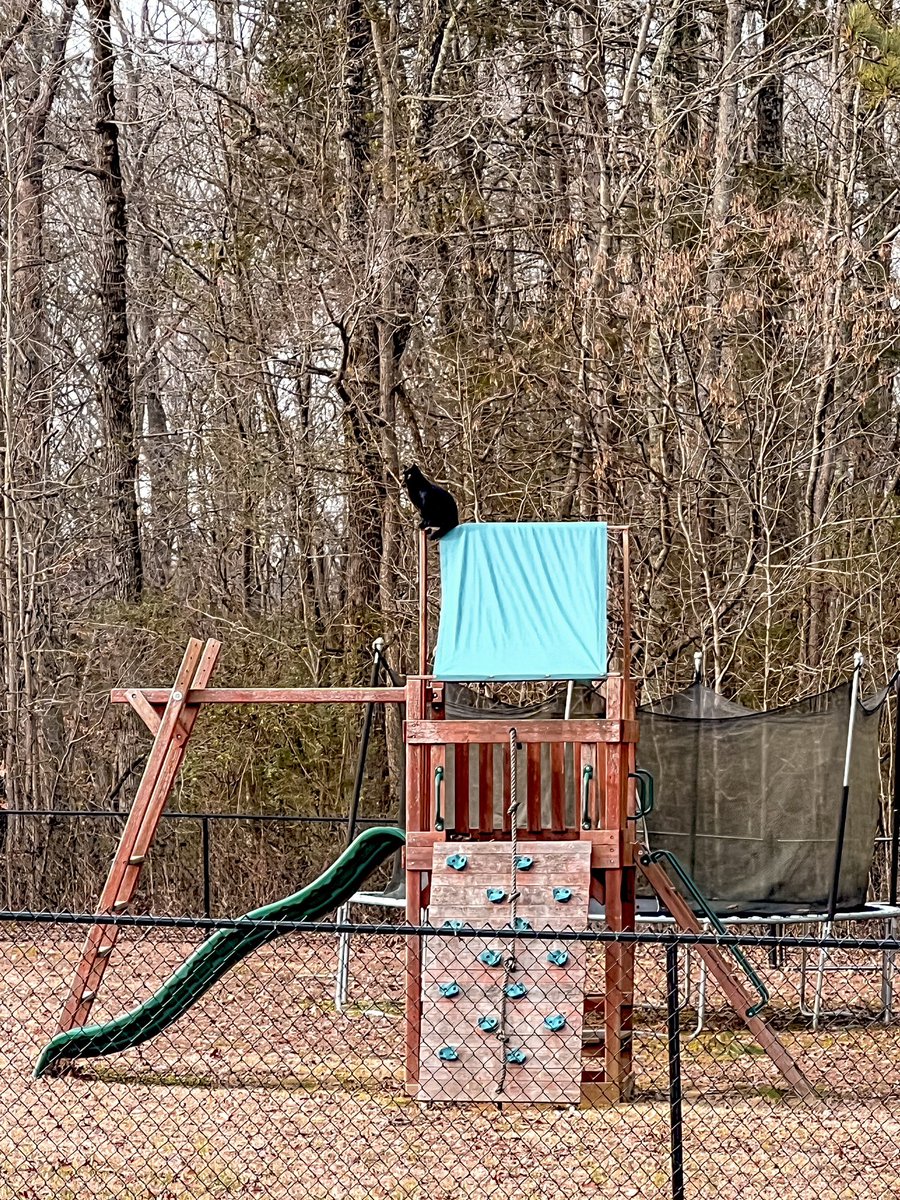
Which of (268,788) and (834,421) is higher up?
(834,421)

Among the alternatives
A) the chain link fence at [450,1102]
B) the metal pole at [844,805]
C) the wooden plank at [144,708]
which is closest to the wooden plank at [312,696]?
A: the wooden plank at [144,708]

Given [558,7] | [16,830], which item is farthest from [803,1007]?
[558,7]

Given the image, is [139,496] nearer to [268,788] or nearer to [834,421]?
[268,788]

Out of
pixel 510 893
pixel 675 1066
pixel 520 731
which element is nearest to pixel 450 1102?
pixel 510 893

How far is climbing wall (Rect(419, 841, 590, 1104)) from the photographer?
8.05 m

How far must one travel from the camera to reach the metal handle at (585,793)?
8.52 meters

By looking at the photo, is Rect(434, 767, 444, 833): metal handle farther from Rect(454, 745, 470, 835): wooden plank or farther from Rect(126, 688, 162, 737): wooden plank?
Rect(126, 688, 162, 737): wooden plank

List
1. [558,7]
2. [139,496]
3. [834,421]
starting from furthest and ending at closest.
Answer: [139,496]
[558,7]
[834,421]

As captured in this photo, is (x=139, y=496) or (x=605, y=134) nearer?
(x=605, y=134)

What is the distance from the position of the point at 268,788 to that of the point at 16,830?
94.3 inches

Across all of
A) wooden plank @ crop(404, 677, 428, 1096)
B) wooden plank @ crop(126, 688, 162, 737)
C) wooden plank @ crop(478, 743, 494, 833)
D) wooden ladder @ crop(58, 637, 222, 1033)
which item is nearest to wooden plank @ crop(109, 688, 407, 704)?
wooden plank @ crop(404, 677, 428, 1096)

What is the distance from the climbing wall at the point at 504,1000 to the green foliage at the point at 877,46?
264 inches

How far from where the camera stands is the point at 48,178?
1908 cm

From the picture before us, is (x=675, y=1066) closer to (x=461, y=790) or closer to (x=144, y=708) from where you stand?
(x=461, y=790)
